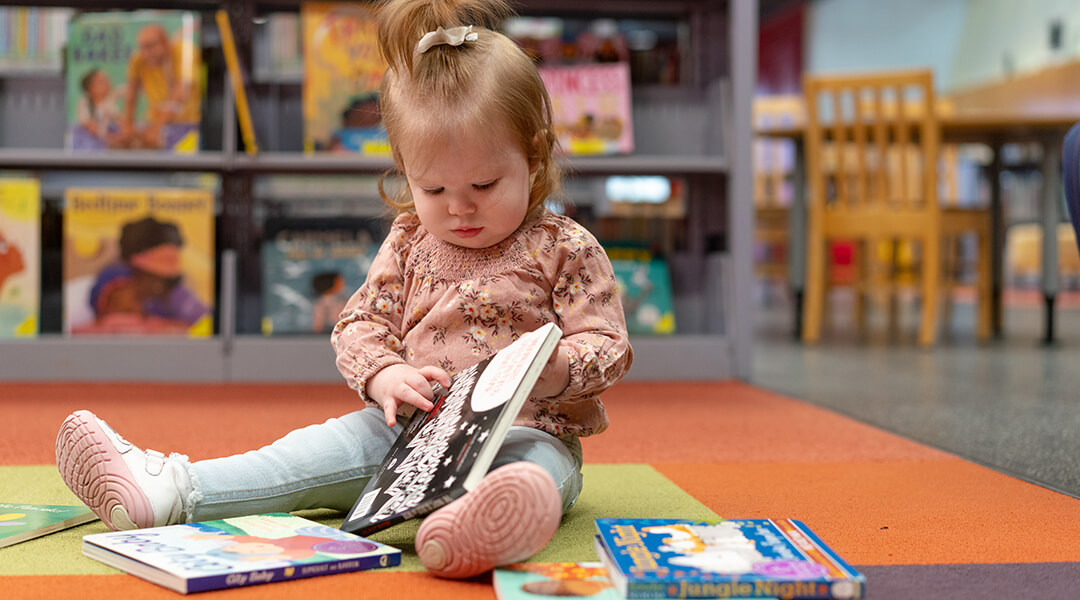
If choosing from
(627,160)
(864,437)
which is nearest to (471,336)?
(864,437)

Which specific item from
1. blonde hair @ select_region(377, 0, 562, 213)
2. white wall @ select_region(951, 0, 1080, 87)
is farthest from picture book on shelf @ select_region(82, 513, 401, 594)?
white wall @ select_region(951, 0, 1080, 87)

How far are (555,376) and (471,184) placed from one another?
0.65 ft

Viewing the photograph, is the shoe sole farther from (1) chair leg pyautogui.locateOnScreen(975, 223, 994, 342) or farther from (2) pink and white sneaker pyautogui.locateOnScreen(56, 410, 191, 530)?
(1) chair leg pyautogui.locateOnScreen(975, 223, 994, 342)

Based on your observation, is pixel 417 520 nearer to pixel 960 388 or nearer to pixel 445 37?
pixel 445 37

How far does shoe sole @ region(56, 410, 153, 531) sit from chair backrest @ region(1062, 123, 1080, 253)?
1.06 metres

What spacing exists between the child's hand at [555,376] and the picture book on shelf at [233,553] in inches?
7.9

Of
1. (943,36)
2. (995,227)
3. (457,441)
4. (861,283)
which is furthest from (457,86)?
(943,36)

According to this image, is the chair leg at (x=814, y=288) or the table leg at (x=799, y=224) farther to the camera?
the table leg at (x=799, y=224)

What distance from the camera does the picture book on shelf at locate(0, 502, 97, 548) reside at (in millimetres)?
903

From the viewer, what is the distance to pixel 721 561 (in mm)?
741

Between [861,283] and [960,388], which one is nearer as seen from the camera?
[960,388]

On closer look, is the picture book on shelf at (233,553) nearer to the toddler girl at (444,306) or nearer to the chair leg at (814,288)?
the toddler girl at (444,306)

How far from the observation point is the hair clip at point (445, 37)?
3.14 feet

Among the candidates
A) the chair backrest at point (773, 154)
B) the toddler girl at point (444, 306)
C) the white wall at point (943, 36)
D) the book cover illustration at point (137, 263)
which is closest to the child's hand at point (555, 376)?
the toddler girl at point (444, 306)
